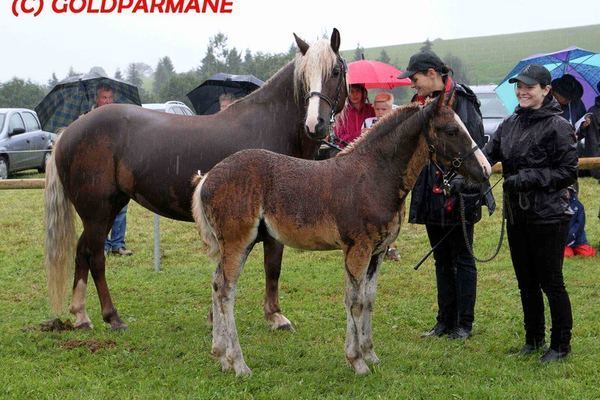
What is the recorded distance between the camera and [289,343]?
5.40 m

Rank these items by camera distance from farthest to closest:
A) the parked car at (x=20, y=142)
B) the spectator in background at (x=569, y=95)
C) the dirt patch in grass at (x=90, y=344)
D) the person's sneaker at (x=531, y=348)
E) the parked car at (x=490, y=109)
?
the parked car at (x=20, y=142) → the parked car at (x=490, y=109) → the spectator in background at (x=569, y=95) → the dirt patch in grass at (x=90, y=344) → the person's sneaker at (x=531, y=348)

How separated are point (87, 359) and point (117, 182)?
1.52 metres

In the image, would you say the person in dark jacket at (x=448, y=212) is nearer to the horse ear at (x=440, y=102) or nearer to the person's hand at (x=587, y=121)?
the horse ear at (x=440, y=102)

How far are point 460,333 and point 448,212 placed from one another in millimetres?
1024

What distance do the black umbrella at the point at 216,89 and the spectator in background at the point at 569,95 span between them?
409cm

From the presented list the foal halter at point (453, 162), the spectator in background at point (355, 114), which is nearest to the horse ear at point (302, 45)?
the foal halter at point (453, 162)

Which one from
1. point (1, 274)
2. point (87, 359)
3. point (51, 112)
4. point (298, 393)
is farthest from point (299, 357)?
point (51, 112)

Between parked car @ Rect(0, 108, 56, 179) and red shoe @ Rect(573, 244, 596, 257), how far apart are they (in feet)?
40.3

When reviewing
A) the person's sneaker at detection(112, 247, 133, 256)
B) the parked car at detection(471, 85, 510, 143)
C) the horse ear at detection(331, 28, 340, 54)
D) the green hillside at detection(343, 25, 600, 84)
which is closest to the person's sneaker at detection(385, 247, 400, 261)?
the person's sneaker at detection(112, 247, 133, 256)

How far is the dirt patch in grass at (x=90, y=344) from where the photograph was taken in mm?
5320

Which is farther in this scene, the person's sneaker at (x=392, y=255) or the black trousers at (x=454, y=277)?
the person's sneaker at (x=392, y=255)

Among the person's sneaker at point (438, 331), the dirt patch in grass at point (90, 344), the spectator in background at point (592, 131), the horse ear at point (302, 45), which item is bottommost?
the dirt patch in grass at point (90, 344)

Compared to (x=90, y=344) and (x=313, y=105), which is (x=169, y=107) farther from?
(x=313, y=105)

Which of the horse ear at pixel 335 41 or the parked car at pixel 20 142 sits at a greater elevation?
the horse ear at pixel 335 41
